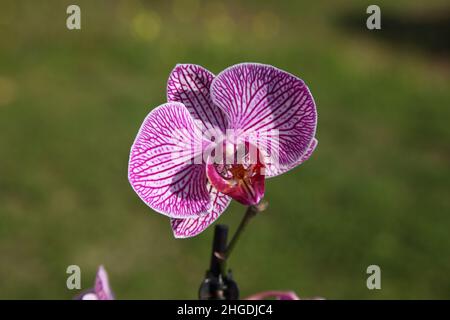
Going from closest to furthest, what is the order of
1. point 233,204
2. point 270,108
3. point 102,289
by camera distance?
point 270,108, point 102,289, point 233,204

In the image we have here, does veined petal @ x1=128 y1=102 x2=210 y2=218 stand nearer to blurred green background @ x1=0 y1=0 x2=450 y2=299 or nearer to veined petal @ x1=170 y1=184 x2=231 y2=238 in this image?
veined petal @ x1=170 y1=184 x2=231 y2=238

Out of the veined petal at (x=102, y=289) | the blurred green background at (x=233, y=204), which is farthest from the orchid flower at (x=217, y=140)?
the blurred green background at (x=233, y=204)

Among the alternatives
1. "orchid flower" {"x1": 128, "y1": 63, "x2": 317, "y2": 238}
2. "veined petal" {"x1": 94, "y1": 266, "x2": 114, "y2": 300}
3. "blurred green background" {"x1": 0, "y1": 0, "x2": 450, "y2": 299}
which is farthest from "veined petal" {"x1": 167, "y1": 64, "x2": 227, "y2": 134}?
"blurred green background" {"x1": 0, "y1": 0, "x2": 450, "y2": 299}

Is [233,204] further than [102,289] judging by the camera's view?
Yes

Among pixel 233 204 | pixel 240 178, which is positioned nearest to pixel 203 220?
pixel 240 178

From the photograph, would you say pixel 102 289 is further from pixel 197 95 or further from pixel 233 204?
pixel 233 204

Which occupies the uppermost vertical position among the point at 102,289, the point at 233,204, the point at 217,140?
the point at 233,204

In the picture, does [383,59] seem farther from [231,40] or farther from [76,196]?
[76,196]

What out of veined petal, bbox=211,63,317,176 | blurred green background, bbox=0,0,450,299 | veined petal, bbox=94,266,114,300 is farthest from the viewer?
blurred green background, bbox=0,0,450,299

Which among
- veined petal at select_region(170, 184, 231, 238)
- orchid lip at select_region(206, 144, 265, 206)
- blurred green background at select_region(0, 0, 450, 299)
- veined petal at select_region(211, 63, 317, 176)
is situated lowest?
veined petal at select_region(170, 184, 231, 238)
